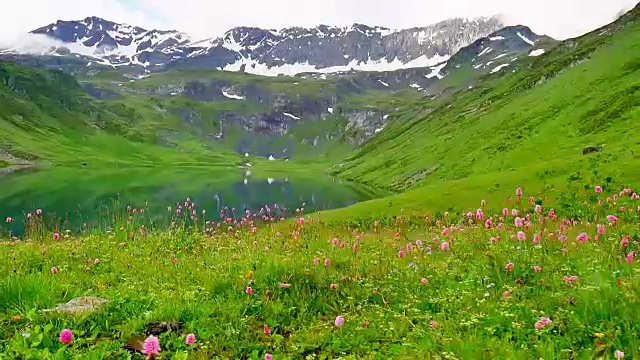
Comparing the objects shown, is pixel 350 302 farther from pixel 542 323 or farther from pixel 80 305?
pixel 80 305

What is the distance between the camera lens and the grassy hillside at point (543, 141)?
47.2 meters

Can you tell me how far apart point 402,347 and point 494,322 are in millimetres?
1374

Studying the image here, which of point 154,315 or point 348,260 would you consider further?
point 348,260

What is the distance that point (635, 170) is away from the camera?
127 feet

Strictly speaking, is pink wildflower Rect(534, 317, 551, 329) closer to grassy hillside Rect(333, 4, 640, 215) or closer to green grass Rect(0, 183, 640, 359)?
green grass Rect(0, 183, 640, 359)

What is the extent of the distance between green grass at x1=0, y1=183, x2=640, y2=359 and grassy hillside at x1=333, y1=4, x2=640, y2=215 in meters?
34.8

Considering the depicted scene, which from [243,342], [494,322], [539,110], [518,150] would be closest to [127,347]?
[243,342]

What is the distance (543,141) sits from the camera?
273ft

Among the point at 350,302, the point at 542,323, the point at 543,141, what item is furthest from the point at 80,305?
the point at 543,141

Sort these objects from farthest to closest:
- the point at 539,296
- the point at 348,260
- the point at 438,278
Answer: the point at 348,260, the point at 438,278, the point at 539,296

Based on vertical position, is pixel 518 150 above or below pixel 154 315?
below

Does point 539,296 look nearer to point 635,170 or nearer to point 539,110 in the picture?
point 635,170

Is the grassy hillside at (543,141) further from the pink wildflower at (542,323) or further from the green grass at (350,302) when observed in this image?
the pink wildflower at (542,323)

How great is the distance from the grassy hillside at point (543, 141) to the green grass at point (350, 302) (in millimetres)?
34811
